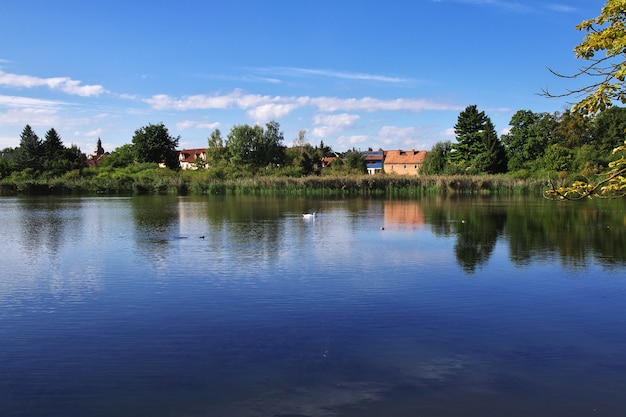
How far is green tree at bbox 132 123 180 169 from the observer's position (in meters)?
93.9

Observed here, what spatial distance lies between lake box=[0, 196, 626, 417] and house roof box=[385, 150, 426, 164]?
4159 inches

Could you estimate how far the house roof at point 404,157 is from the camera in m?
125

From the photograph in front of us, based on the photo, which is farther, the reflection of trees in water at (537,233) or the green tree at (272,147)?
the green tree at (272,147)

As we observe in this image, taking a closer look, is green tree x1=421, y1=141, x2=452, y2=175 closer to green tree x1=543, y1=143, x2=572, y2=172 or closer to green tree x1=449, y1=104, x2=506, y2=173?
green tree x1=449, y1=104, x2=506, y2=173

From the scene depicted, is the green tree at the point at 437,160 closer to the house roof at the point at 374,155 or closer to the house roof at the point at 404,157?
the house roof at the point at 404,157

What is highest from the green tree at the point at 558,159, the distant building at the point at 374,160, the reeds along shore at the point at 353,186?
the distant building at the point at 374,160

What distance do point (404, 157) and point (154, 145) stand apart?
190ft

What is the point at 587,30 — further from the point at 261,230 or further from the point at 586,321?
the point at 261,230

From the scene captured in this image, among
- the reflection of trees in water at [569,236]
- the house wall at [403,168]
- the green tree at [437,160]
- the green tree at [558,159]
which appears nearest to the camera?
the reflection of trees in water at [569,236]

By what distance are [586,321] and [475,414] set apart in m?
5.04

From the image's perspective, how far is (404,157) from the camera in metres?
128

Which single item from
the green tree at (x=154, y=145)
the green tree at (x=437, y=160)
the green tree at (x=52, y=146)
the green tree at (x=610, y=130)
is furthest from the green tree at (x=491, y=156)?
the green tree at (x=52, y=146)

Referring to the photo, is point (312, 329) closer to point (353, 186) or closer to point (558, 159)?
point (353, 186)

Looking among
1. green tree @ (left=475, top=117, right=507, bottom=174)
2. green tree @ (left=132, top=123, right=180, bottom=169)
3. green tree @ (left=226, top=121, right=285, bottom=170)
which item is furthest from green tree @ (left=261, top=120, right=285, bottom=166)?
green tree @ (left=475, top=117, right=507, bottom=174)
